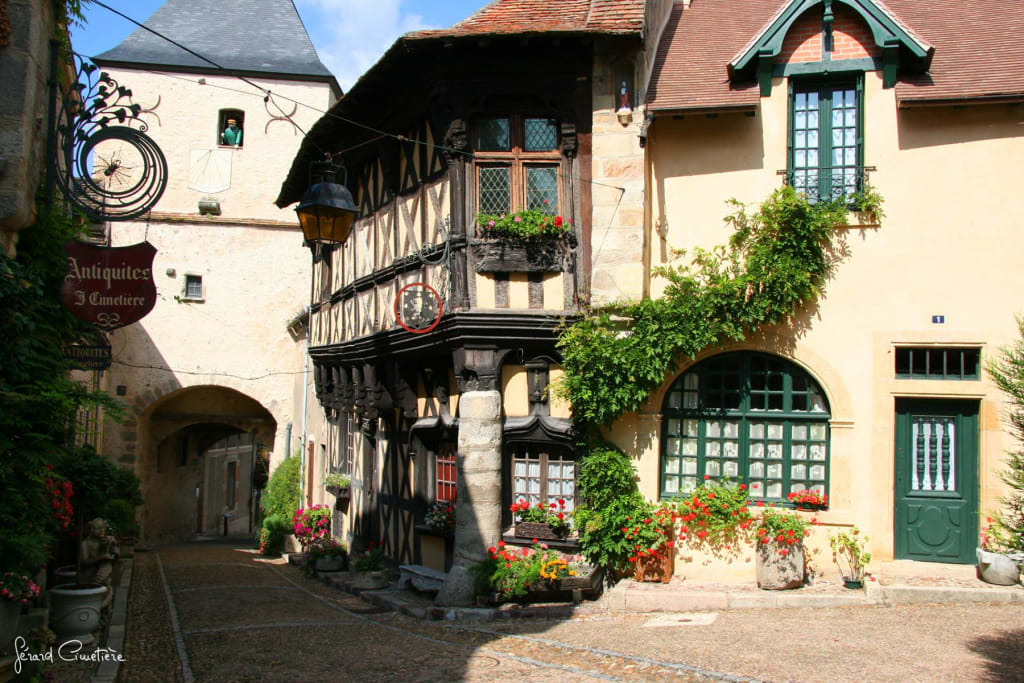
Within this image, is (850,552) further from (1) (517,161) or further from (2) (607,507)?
(1) (517,161)

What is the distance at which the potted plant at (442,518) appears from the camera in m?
11.0

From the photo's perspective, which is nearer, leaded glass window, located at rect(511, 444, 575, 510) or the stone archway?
leaded glass window, located at rect(511, 444, 575, 510)

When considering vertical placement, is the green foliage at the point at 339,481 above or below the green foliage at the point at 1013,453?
below

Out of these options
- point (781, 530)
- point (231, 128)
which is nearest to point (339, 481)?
point (781, 530)

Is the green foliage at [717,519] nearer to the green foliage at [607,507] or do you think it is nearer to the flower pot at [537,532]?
A: the green foliage at [607,507]

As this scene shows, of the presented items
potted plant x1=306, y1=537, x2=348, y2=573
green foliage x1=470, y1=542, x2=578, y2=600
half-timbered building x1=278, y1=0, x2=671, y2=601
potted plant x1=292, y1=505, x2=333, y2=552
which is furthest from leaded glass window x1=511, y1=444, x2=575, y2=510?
potted plant x1=292, y1=505, x2=333, y2=552

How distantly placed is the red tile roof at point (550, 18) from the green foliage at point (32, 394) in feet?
15.1

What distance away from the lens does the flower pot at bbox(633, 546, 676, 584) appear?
32.2 ft

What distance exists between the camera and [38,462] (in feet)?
20.1

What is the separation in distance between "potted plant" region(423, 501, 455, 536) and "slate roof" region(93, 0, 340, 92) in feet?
45.3

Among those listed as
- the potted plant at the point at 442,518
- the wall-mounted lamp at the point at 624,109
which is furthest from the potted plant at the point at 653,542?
the wall-mounted lamp at the point at 624,109

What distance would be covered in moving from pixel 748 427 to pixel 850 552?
5.18 ft

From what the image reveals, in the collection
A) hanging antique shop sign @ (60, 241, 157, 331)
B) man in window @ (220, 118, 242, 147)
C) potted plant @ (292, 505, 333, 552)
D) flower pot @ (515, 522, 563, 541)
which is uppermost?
man in window @ (220, 118, 242, 147)

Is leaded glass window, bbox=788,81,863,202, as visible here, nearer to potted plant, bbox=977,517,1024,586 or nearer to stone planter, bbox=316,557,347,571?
potted plant, bbox=977,517,1024,586
